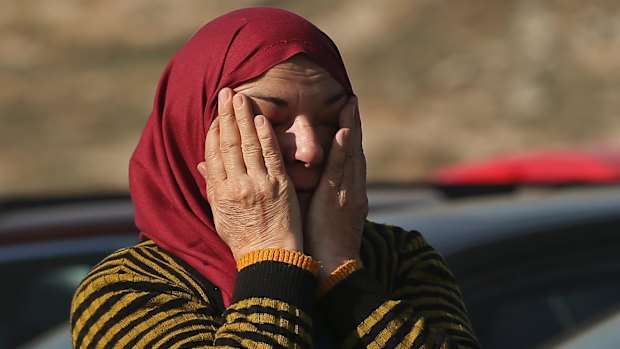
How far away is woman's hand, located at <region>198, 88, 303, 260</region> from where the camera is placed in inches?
68.7

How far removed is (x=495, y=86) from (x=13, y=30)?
13873 mm

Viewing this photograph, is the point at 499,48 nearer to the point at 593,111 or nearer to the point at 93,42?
the point at 593,111

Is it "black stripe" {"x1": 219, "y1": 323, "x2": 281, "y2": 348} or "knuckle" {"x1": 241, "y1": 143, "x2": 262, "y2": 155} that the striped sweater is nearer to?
"black stripe" {"x1": 219, "y1": 323, "x2": 281, "y2": 348}

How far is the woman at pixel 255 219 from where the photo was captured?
1705mm

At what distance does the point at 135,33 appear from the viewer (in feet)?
103

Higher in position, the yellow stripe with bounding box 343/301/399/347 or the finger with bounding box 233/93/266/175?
the finger with bounding box 233/93/266/175

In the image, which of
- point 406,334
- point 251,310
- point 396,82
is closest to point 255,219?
point 251,310

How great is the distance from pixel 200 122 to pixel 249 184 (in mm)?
129

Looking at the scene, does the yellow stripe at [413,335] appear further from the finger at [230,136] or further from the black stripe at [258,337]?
the finger at [230,136]

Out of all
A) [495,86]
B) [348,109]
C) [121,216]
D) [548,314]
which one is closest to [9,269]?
[121,216]

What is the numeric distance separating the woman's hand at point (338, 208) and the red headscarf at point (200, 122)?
3.4 inches

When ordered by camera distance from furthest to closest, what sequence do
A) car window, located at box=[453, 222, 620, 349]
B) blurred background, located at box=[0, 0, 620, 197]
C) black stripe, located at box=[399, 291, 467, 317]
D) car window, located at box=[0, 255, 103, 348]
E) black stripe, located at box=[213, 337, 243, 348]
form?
blurred background, located at box=[0, 0, 620, 197] < car window, located at box=[0, 255, 103, 348] < car window, located at box=[453, 222, 620, 349] < black stripe, located at box=[399, 291, 467, 317] < black stripe, located at box=[213, 337, 243, 348]

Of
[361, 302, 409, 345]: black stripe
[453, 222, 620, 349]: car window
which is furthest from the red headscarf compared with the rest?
[453, 222, 620, 349]: car window

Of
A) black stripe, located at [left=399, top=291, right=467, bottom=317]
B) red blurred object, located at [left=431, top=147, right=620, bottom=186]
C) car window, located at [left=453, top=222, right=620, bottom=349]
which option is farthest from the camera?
red blurred object, located at [left=431, top=147, right=620, bottom=186]
